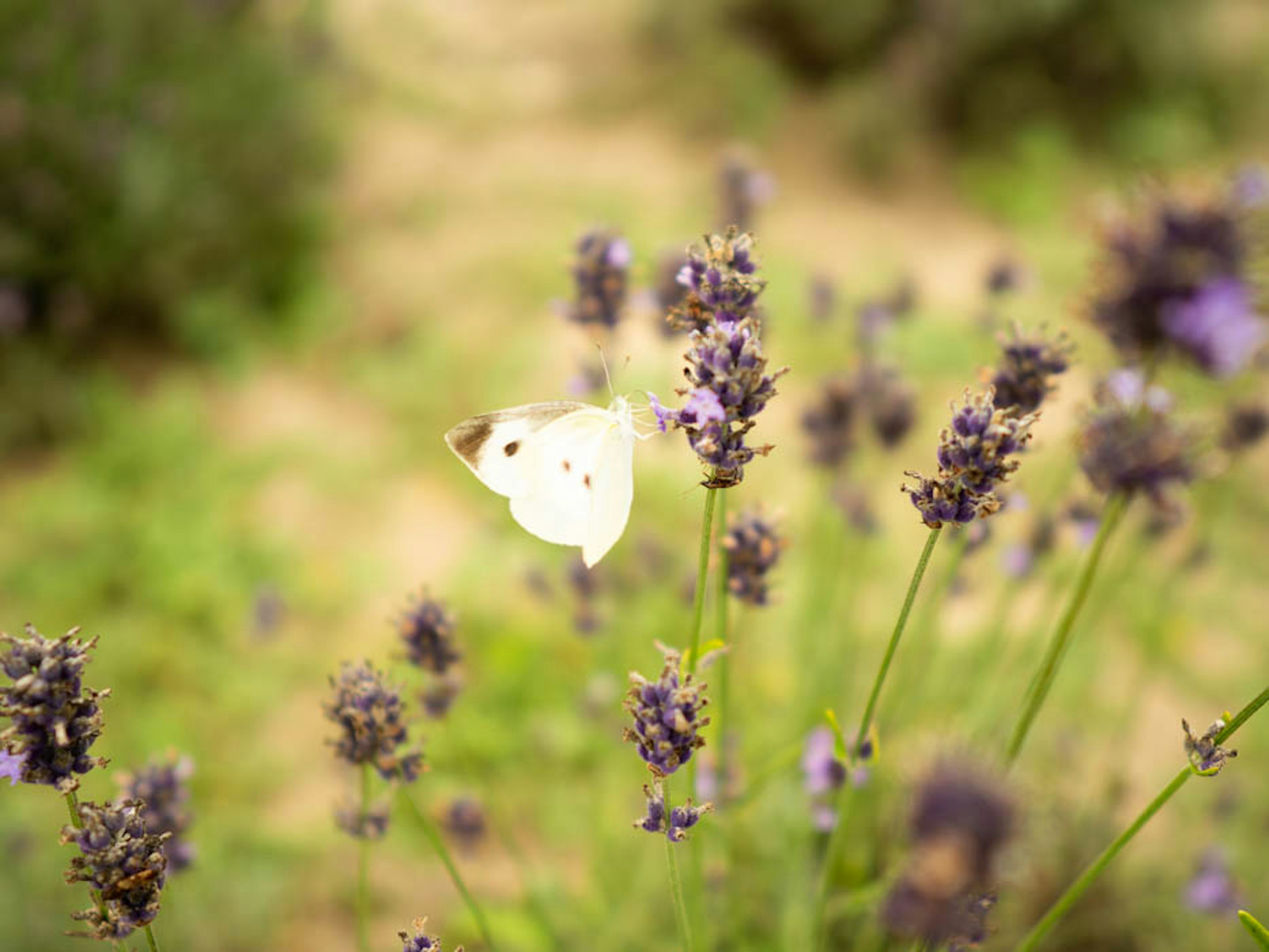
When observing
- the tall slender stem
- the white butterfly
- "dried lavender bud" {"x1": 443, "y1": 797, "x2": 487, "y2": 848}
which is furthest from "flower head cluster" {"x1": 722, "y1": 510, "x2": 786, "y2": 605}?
"dried lavender bud" {"x1": 443, "y1": 797, "x2": 487, "y2": 848}

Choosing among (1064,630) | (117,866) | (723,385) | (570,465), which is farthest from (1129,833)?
(117,866)

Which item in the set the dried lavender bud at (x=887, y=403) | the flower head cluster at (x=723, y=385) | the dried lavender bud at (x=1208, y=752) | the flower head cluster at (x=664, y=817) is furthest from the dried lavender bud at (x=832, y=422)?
the flower head cluster at (x=664, y=817)

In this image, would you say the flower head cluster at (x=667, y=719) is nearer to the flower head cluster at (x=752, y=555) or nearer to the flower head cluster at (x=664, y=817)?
the flower head cluster at (x=664, y=817)

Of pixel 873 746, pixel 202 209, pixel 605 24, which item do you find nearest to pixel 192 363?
pixel 202 209

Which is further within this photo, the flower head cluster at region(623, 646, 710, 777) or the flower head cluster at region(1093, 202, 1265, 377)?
the flower head cluster at region(1093, 202, 1265, 377)

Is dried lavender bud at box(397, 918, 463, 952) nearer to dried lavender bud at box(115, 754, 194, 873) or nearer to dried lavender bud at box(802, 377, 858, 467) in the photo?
dried lavender bud at box(115, 754, 194, 873)

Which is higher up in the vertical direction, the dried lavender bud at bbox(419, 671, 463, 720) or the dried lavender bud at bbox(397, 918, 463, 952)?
the dried lavender bud at bbox(419, 671, 463, 720)

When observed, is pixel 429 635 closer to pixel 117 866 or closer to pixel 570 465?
pixel 570 465
